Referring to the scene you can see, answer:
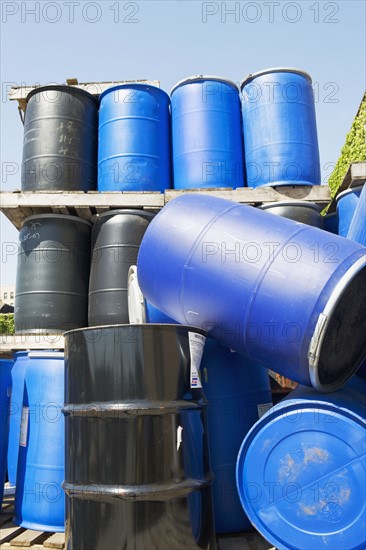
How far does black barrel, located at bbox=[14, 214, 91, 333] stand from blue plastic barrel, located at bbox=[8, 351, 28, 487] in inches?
13.1

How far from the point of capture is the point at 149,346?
271cm

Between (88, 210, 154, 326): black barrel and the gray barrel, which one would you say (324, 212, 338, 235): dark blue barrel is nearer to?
the gray barrel

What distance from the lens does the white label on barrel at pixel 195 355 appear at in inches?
113

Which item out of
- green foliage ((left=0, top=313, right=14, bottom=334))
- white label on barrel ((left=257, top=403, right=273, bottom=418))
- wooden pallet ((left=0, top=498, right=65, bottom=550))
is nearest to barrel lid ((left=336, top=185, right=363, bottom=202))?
white label on barrel ((left=257, top=403, right=273, bottom=418))

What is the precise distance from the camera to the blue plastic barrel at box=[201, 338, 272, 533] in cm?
314

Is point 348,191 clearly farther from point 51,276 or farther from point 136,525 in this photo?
point 136,525

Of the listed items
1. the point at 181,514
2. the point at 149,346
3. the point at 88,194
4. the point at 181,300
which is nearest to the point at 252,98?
the point at 88,194

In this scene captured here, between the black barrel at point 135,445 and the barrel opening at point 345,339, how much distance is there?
755mm

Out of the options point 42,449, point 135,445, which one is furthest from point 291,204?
point 42,449

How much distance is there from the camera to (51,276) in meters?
4.29

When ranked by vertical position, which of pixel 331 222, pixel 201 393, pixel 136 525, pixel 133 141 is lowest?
pixel 136 525

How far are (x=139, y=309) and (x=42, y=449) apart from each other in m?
1.18

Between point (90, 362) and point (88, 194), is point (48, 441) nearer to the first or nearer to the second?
point (90, 362)

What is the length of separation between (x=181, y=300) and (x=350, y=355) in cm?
104
